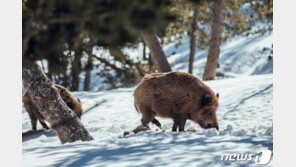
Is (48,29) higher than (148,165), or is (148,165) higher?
(48,29)

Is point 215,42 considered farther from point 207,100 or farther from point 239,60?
point 239,60

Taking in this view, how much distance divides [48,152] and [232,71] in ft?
78.8

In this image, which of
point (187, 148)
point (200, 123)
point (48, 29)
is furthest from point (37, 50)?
point (200, 123)

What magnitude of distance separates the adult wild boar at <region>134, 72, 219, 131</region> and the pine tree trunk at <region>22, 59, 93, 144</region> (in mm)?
985

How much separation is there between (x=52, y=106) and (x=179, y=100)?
5.69 ft

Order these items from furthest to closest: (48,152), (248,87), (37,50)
Answer: (248,87)
(48,152)
(37,50)

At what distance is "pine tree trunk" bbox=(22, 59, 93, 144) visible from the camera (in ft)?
15.7

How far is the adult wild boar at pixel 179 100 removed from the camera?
5.06m

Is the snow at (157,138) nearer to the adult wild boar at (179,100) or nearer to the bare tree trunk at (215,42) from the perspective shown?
the adult wild boar at (179,100)

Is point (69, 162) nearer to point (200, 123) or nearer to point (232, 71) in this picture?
point (200, 123)

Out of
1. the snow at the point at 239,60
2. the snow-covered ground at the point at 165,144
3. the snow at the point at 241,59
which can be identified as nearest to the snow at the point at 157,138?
the snow-covered ground at the point at 165,144

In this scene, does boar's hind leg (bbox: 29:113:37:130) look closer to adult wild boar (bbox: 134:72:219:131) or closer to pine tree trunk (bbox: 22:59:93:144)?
pine tree trunk (bbox: 22:59:93:144)

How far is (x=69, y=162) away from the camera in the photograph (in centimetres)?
326

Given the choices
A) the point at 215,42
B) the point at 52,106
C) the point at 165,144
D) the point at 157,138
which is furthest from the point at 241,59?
the point at 165,144
